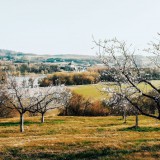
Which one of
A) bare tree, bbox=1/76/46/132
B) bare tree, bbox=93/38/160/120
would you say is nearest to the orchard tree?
bare tree, bbox=1/76/46/132

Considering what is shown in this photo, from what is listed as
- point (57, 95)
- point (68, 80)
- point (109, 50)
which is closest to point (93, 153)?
point (109, 50)

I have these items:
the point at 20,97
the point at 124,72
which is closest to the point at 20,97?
the point at 20,97

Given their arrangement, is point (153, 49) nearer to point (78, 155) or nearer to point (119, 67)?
point (119, 67)

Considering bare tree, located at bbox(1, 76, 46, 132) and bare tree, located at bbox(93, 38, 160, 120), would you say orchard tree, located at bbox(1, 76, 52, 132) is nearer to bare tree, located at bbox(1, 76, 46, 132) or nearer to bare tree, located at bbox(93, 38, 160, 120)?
bare tree, located at bbox(1, 76, 46, 132)

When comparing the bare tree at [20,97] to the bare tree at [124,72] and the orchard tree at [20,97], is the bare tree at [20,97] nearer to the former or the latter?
the orchard tree at [20,97]

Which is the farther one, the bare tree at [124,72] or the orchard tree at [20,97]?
the orchard tree at [20,97]

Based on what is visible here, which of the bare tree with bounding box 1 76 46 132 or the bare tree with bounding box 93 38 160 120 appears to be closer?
the bare tree with bounding box 93 38 160 120

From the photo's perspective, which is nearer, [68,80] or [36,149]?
[36,149]

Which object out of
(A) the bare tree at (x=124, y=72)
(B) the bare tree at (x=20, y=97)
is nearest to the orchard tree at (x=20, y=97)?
(B) the bare tree at (x=20, y=97)

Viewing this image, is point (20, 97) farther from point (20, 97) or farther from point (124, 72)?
point (124, 72)

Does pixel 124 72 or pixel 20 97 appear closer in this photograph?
pixel 124 72

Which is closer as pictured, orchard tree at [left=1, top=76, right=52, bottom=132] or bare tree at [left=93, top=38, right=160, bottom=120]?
bare tree at [left=93, top=38, right=160, bottom=120]

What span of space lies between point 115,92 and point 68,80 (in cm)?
15126

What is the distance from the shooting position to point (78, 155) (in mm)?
30984
